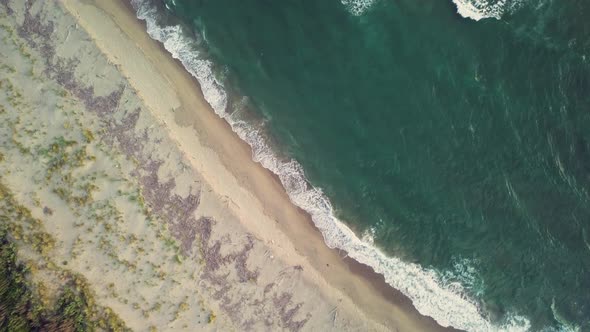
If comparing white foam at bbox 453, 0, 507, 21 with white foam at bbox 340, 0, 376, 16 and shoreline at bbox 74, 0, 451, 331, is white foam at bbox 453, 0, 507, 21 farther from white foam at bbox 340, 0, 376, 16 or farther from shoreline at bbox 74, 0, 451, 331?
shoreline at bbox 74, 0, 451, 331

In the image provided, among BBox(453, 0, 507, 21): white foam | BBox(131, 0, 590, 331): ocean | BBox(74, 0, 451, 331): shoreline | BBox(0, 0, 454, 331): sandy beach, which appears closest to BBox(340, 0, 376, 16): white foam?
BBox(131, 0, 590, 331): ocean

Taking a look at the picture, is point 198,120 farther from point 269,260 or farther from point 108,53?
point 269,260

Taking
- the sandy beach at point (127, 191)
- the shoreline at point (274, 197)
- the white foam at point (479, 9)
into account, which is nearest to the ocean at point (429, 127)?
the white foam at point (479, 9)

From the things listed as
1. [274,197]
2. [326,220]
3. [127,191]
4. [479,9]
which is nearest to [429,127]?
[479,9]

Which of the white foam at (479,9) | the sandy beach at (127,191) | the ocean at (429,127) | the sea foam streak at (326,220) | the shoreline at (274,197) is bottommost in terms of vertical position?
the sandy beach at (127,191)

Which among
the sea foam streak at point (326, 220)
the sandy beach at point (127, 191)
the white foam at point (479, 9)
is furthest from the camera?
the sea foam streak at point (326, 220)

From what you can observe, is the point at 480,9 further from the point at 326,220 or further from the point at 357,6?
the point at 326,220

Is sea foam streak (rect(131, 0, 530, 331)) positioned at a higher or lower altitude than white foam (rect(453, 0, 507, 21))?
lower

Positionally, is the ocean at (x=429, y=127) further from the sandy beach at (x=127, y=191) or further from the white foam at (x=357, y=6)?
the sandy beach at (x=127, y=191)
